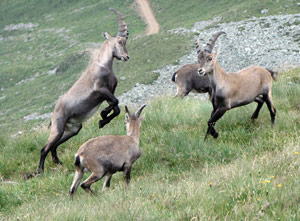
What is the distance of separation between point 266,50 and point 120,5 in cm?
2819

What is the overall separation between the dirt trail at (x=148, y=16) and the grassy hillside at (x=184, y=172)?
98.5 feet

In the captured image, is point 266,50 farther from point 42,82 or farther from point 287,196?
point 287,196

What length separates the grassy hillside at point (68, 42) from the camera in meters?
29.0

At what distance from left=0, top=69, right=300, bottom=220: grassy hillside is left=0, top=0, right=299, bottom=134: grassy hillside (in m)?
12.6

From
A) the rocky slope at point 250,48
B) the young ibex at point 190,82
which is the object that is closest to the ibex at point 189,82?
the young ibex at point 190,82

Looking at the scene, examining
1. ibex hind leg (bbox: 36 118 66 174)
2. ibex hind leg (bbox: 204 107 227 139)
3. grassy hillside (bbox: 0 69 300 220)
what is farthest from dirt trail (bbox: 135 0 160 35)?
ibex hind leg (bbox: 204 107 227 139)

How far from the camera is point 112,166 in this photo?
6000mm

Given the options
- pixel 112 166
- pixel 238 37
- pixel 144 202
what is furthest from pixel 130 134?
pixel 238 37

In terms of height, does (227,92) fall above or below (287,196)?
below

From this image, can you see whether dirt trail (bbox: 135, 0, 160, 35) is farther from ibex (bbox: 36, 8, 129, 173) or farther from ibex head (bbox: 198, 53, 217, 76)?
ibex head (bbox: 198, 53, 217, 76)

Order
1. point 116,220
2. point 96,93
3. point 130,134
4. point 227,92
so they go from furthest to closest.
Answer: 1. point 96,93
2. point 227,92
3. point 130,134
4. point 116,220

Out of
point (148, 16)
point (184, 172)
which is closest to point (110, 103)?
point (184, 172)

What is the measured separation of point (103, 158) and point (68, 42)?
130 ft

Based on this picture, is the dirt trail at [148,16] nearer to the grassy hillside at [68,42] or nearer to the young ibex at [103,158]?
the grassy hillside at [68,42]
